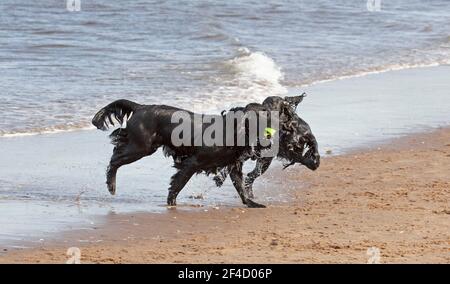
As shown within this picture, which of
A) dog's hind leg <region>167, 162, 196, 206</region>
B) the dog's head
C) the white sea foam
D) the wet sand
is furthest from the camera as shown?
the white sea foam

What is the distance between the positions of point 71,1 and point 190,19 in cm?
262

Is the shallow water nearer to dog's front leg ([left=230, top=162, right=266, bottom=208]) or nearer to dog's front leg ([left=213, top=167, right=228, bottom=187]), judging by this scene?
dog's front leg ([left=213, top=167, right=228, bottom=187])

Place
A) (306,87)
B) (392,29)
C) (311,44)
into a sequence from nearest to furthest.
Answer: (306,87) → (311,44) → (392,29)

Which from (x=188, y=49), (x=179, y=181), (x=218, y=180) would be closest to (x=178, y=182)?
(x=179, y=181)

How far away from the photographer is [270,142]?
33.9 ft

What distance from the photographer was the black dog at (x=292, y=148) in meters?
10.2

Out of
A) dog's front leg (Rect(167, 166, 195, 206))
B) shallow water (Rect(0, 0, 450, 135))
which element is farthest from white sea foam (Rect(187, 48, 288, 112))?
dog's front leg (Rect(167, 166, 195, 206))

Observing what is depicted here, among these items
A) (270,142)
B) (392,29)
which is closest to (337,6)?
(392,29)

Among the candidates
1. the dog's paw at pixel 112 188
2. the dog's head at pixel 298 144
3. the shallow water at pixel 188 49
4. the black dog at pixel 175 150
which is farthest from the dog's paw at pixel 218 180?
the shallow water at pixel 188 49

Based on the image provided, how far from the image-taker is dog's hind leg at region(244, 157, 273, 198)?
412 inches

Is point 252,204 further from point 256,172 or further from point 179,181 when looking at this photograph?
point 179,181

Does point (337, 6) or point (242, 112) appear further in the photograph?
point (337, 6)

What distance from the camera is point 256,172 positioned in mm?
10586

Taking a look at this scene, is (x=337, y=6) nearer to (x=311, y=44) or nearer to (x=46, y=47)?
(x=311, y=44)
